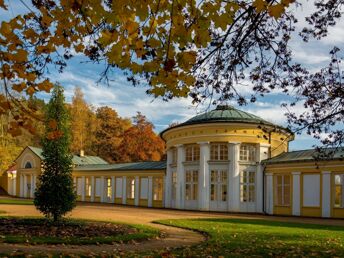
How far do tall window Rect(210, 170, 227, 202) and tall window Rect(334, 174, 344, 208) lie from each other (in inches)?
290

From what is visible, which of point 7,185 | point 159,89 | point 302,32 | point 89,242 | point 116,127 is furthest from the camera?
point 116,127

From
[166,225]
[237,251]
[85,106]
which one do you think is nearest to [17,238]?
[237,251]

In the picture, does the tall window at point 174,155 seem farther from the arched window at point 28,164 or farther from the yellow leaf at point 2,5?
A: the yellow leaf at point 2,5

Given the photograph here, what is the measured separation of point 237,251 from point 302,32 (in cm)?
503

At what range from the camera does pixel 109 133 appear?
216 ft

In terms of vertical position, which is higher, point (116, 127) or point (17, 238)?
point (116, 127)

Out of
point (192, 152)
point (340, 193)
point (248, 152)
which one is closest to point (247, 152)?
point (248, 152)

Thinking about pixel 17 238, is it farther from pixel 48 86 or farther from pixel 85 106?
pixel 85 106

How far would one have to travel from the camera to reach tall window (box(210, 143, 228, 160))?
30.9 meters

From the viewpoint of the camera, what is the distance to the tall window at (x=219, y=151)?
3089cm

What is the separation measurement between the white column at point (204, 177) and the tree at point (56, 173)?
14.9 meters

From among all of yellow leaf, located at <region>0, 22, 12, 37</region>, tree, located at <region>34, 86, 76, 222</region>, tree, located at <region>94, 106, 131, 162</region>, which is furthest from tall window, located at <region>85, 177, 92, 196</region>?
yellow leaf, located at <region>0, 22, 12, 37</region>

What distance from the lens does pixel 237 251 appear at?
10453mm

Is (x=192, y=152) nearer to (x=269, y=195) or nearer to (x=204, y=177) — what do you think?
(x=204, y=177)
